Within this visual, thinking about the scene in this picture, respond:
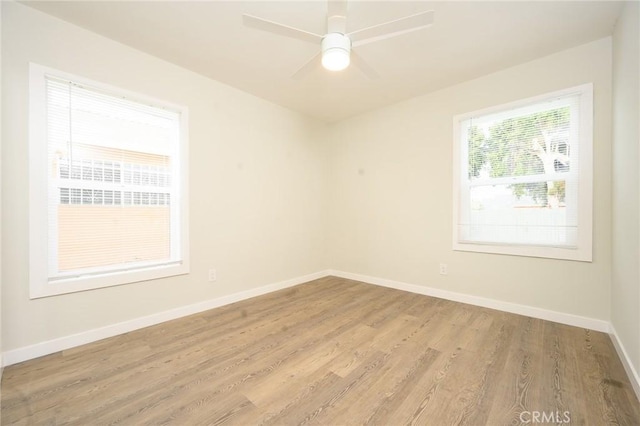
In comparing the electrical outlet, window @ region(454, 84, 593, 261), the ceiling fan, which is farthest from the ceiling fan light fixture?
the electrical outlet

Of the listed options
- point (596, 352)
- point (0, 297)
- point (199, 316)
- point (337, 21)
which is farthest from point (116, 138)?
point (596, 352)

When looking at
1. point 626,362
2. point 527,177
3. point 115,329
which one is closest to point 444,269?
point 527,177

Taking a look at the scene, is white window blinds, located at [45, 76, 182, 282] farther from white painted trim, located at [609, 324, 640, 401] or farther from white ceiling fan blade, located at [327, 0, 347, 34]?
white painted trim, located at [609, 324, 640, 401]

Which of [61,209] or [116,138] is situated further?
[116,138]

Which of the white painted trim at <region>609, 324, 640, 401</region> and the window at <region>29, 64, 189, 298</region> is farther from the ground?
the window at <region>29, 64, 189, 298</region>

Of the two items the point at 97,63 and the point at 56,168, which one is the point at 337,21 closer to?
the point at 97,63

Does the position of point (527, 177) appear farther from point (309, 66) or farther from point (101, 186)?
point (101, 186)

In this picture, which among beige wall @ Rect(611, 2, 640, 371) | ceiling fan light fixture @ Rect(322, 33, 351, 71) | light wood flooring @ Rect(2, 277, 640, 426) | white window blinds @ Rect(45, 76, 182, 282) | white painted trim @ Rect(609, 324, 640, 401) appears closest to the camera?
light wood flooring @ Rect(2, 277, 640, 426)

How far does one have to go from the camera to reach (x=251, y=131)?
3395 mm

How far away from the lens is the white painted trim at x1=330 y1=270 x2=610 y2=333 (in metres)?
2.37

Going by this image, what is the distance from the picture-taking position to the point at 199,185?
289 centimetres

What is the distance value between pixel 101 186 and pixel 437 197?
3.53m

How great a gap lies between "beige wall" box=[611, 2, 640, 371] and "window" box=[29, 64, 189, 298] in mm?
3567

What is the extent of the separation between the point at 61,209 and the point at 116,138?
0.74 meters
